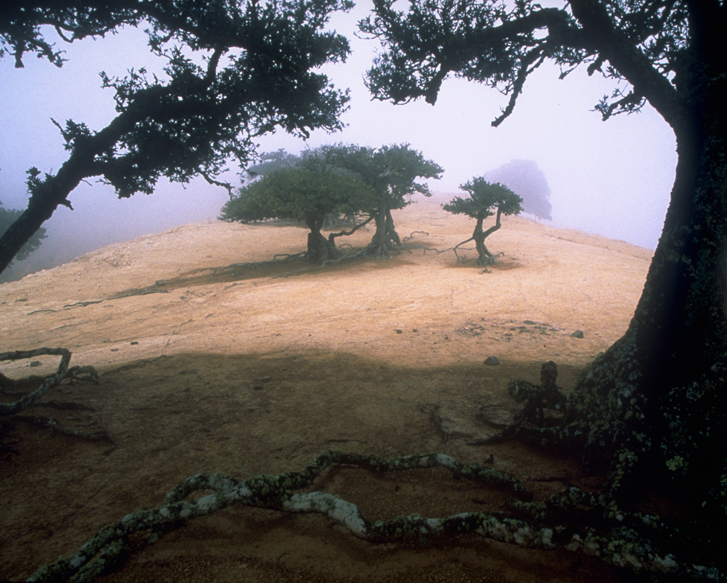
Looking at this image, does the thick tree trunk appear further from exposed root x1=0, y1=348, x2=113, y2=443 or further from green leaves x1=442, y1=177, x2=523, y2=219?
green leaves x1=442, y1=177, x2=523, y2=219

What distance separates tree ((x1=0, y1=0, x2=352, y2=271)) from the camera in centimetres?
514

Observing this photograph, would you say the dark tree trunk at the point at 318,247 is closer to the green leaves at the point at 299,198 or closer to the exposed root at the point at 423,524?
the green leaves at the point at 299,198

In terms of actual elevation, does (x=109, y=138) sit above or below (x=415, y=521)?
above

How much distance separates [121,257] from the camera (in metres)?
18.6

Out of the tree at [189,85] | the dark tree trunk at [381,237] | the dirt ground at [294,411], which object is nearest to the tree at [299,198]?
the dark tree trunk at [381,237]

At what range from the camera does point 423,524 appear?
209 cm

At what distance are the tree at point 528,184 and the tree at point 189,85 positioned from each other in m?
62.3

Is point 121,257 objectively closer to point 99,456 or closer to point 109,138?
point 109,138

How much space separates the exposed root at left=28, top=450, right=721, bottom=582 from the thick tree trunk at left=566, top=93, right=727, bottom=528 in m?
0.48

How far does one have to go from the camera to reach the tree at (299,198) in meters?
14.8

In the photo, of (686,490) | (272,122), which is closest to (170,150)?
(272,122)

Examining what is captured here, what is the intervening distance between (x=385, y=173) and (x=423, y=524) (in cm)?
1695

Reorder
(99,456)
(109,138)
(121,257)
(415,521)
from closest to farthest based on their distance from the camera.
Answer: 1. (415,521)
2. (99,456)
3. (109,138)
4. (121,257)

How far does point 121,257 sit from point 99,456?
18644 millimetres
